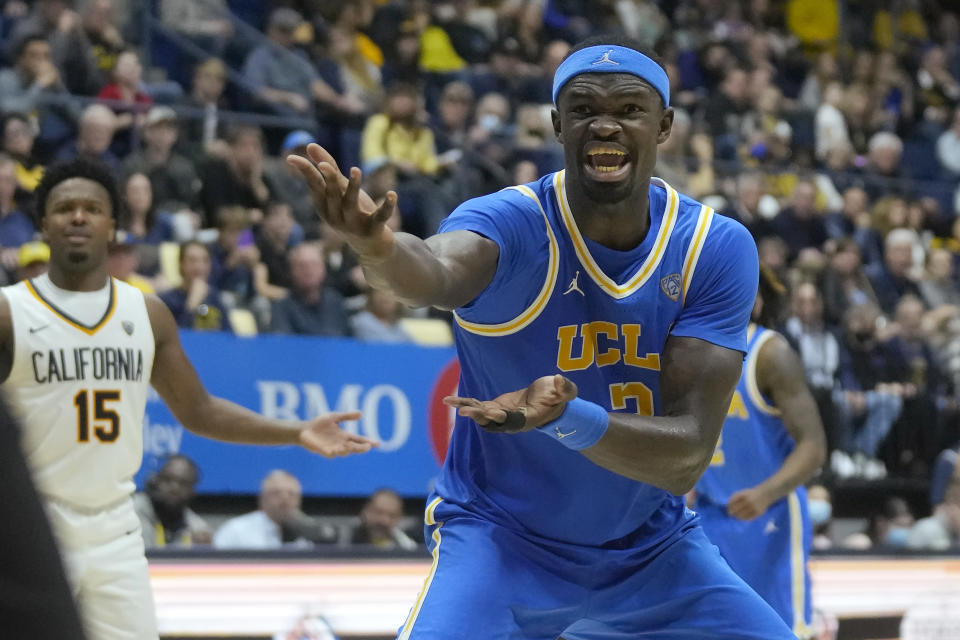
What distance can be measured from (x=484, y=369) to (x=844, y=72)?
573 inches

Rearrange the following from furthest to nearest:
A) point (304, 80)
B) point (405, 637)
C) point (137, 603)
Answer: point (304, 80), point (137, 603), point (405, 637)

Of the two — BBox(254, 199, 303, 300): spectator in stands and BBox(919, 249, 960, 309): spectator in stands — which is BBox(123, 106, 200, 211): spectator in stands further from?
BBox(919, 249, 960, 309): spectator in stands

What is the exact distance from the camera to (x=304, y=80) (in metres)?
11.5

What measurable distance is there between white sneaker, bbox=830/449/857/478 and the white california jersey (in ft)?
24.3

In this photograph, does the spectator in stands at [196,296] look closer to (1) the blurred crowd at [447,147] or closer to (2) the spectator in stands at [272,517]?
(1) the blurred crowd at [447,147]

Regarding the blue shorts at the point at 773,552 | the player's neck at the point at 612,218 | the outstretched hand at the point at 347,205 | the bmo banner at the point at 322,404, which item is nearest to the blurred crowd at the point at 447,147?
the bmo banner at the point at 322,404

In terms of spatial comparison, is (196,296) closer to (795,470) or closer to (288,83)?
(288,83)

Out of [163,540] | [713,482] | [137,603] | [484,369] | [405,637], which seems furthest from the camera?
[163,540]

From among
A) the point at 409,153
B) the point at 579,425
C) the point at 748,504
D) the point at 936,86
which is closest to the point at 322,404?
the point at 409,153

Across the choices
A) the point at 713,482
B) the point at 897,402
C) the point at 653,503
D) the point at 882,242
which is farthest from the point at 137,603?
the point at 882,242

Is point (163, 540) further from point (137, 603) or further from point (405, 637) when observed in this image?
point (405, 637)

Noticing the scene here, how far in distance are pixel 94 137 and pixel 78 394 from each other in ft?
15.6

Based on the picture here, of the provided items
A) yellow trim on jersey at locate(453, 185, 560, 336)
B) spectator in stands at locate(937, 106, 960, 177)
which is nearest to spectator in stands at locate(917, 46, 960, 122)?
spectator in stands at locate(937, 106, 960, 177)

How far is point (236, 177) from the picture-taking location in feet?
32.3
